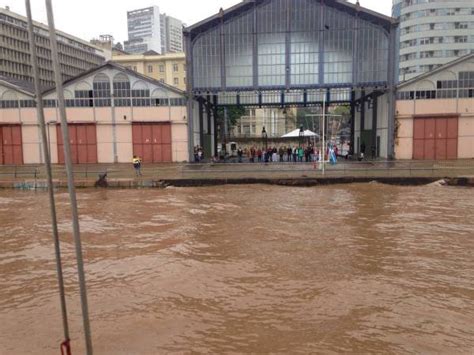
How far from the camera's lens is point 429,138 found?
3722cm

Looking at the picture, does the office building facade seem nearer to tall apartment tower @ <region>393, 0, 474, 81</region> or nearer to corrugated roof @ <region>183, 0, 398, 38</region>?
tall apartment tower @ <region>393, 0, 474, 81</region>

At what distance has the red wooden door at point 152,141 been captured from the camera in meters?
38.6

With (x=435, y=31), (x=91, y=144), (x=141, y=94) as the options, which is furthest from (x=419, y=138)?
(x=435, y=31)

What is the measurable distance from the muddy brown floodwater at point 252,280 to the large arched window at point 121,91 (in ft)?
68.4

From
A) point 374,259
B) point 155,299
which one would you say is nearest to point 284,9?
point 374,259

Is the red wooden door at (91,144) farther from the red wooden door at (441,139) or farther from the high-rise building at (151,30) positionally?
the high-rise building at (151,30)

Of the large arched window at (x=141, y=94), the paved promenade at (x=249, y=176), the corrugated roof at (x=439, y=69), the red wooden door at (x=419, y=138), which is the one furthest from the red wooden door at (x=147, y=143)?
the red wooden door at (x=419, y=138)

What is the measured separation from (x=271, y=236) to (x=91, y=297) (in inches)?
256

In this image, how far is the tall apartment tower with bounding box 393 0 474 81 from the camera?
280 feet

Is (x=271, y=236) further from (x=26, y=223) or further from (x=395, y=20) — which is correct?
(x=395, y=20)

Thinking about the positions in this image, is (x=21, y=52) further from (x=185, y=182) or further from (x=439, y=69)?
(x=439, y=69)

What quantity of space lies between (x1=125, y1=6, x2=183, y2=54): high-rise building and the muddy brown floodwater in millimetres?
161941

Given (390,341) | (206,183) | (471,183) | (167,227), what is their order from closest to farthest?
1. (390,341)
2. (167,227)
3. (471,183)
4. (206,183)

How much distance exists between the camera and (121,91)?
3847 cm
